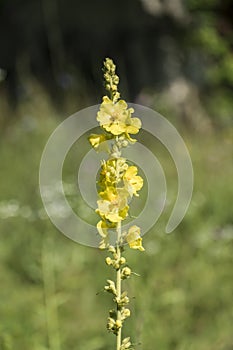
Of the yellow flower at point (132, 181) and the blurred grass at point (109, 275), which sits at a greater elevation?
the blurred grass at point (109, 275)

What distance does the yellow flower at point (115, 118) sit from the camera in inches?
62.9

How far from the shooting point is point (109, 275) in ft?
11.7

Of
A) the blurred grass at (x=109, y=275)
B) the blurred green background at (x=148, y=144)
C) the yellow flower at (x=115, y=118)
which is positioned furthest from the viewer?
the blurred green background at (x=148, y=144)

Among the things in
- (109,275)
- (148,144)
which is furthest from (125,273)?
(148,144)

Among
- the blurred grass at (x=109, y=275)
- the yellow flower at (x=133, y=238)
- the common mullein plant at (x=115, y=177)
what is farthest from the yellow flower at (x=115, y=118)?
the blurred grass at (x=109, y=275)

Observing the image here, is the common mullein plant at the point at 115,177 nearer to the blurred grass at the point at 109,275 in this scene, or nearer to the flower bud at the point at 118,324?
the flower bud at the point at 118,324

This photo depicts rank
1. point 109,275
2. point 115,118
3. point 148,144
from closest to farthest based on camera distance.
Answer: point 115,118 < point 109,275 < point 148,144

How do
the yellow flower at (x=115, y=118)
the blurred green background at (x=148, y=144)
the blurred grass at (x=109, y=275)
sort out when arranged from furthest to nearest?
the blurred green background at (x=148, y=144)
the blurred grass at (x=109, y=275)
the yellow flower at (x=115, y=118)

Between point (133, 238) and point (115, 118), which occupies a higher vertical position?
point (115, 118)

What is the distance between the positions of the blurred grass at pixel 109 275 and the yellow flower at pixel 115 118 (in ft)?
3.03

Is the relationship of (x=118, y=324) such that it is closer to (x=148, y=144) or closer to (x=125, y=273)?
(x=125, y=273)

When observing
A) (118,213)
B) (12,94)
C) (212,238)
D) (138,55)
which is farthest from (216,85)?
(118,213)

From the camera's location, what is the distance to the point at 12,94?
827cm

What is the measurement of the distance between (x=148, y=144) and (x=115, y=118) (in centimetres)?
481
